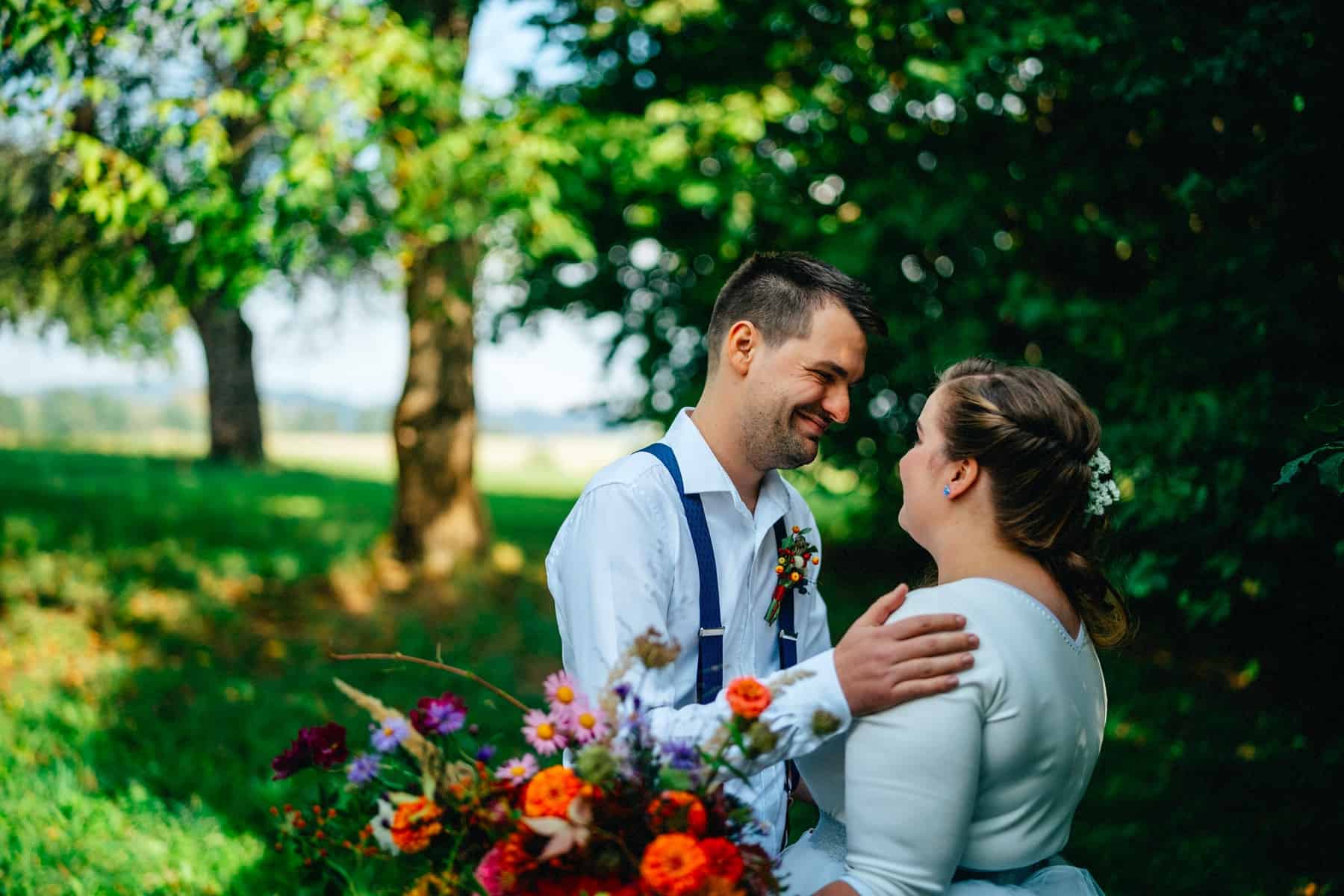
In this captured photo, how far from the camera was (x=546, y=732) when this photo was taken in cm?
169

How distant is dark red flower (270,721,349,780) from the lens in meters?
2.02

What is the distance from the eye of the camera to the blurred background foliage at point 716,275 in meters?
4.14

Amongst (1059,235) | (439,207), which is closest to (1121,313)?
(1059,235)

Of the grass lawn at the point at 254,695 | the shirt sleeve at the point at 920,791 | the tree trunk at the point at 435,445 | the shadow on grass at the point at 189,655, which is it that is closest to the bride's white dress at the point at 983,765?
the shirt sleeve at the point at 920,791

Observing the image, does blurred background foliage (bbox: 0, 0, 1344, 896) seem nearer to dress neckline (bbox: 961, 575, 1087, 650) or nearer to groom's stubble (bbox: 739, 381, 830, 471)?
dress neckline (bbox: 961, 575, 1087, 650)

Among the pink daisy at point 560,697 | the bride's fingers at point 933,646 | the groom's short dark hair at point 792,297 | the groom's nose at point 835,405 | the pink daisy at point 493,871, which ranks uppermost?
the groom's short dark hair at point 792,297

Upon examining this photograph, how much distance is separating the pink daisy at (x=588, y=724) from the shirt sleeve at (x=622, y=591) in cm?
32

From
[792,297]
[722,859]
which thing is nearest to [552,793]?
[722,859]

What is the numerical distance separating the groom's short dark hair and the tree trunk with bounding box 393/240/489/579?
7.03 m

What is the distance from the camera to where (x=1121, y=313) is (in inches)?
210

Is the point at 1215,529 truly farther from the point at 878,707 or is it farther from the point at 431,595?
the point at 431,595

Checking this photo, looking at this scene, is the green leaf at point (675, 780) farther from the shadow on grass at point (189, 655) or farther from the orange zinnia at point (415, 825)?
the shadow on grass at point (189, 655)

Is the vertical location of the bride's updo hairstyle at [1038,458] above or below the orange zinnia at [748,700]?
above

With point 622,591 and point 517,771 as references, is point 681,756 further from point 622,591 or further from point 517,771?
point 622,591
